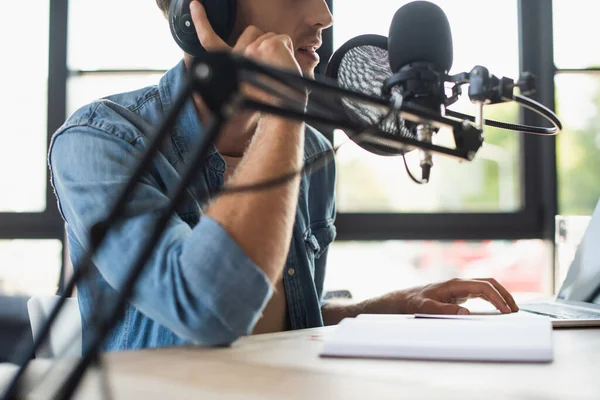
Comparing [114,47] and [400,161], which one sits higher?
[114,47]

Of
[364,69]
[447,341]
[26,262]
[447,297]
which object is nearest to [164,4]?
[364,69]

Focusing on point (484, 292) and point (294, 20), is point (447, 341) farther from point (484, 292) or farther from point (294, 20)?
point (294, 20)

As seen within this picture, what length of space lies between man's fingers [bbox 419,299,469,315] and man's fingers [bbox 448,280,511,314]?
0.06 metres

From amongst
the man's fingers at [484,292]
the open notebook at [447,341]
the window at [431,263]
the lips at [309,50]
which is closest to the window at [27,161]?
the window at [431,263]

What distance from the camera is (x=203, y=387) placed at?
19.8 inches

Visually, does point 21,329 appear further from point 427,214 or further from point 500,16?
point 500,16

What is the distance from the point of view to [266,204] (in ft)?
2.27

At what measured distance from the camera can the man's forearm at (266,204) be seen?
67 cm

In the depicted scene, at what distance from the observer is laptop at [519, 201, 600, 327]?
3.48 ft

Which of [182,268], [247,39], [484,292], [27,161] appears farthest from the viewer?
[27,161]

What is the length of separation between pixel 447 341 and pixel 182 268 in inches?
12.0

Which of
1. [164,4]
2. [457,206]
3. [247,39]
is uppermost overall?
[164,4]

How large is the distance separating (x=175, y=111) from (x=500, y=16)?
7.99ft

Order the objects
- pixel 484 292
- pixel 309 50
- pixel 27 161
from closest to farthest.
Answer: pixel 484 292, pixel 309 50, pixel 27 161
